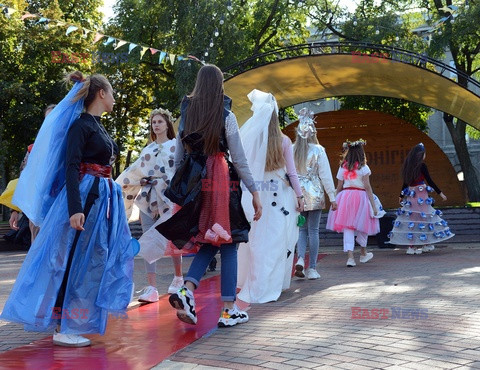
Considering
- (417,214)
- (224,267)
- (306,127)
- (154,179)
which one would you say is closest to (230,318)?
(224,267)

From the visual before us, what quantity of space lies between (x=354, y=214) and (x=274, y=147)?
4113 millimetres

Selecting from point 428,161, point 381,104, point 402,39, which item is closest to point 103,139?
point 428,161

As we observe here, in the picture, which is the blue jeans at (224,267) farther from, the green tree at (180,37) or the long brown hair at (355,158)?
the green tree at (180,37)

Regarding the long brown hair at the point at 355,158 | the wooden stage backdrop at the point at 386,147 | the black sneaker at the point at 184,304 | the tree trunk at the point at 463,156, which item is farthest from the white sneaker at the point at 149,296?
the tree trunk at the point at 463,156

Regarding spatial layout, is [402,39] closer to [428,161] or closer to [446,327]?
[428,161]

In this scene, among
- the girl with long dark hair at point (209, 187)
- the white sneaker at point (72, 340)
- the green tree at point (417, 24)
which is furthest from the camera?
the green tree at point (417, 24)

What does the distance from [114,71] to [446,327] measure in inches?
1113

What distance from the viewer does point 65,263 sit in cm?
541

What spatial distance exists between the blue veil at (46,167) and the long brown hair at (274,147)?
251 cm

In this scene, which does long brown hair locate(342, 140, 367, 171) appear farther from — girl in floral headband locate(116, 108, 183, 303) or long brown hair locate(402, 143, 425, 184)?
girl in floral headband locate(116, 108, 183, 303)

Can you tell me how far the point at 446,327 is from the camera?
579cm

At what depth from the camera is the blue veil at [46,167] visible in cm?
560

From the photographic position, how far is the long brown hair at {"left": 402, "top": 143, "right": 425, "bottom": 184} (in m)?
13.5

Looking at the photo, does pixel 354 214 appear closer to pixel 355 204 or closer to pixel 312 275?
pixel 355 204
